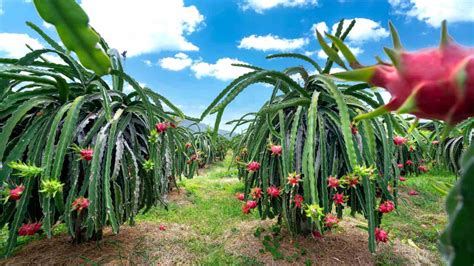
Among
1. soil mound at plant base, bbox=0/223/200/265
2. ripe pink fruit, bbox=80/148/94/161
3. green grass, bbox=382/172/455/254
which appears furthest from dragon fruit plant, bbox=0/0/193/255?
green grass, bbox=382/172/455/254

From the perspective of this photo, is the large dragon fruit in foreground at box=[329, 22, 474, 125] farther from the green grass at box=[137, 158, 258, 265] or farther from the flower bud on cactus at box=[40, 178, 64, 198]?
the green grass at box=[137, 158, 258, 265]

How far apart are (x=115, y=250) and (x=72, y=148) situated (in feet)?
3.05

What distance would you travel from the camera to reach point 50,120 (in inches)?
77.7

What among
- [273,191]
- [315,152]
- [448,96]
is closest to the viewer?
[448,96]

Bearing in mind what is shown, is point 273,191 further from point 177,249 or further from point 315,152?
point 177,249

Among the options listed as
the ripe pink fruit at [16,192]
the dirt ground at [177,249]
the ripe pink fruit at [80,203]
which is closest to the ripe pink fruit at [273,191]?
the dirt ground at [177,249]

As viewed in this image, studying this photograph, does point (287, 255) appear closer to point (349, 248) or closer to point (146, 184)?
point (349, 248)

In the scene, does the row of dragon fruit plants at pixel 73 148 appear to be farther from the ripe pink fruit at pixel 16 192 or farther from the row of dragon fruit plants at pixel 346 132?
the row of dragon fruit plants at pixel 346 132

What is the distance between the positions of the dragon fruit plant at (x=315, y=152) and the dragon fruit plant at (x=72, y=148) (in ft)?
2.20

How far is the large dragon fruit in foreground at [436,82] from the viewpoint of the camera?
0.26 metres

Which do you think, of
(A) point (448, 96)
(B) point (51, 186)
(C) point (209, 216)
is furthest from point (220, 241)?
(A) point (448, 96)

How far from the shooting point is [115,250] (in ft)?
7.89

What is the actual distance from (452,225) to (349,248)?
2.63 metres

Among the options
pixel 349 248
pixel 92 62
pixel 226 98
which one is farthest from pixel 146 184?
pixel 92 62
